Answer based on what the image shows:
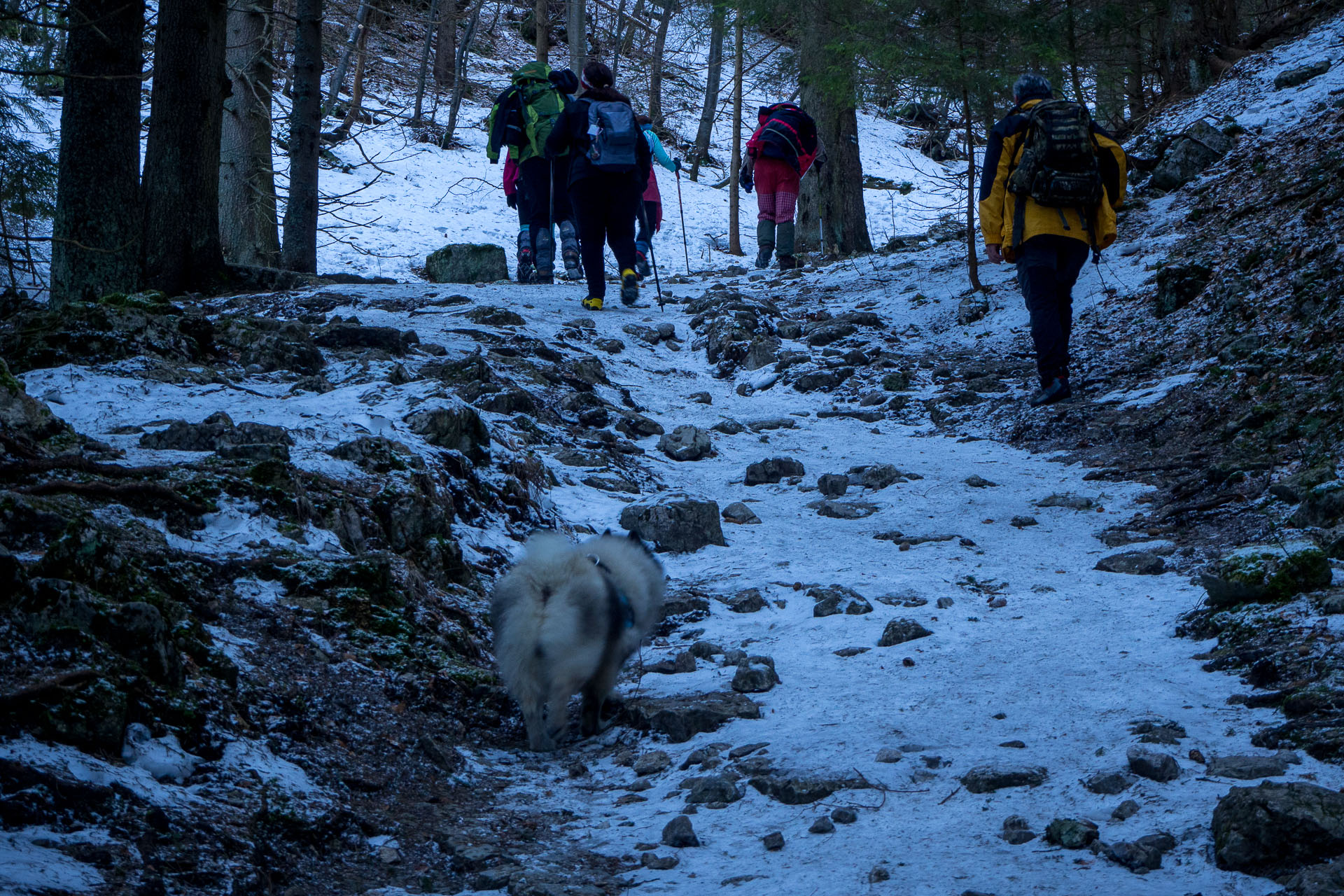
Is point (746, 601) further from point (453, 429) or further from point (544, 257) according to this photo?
point (544, 257)

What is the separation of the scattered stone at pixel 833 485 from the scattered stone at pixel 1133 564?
1.98m

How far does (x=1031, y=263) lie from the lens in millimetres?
7312

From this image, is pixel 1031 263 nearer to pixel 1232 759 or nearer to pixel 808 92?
pixel 1232 759

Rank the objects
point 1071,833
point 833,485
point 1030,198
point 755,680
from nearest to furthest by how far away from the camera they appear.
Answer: point 1071,833, point 755,680, point 833,485, point 1030,198

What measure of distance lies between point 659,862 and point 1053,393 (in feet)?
19.8

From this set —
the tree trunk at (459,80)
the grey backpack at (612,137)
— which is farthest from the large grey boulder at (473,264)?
the tree trunk at (459,80)

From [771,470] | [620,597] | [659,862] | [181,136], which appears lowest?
[659,862]

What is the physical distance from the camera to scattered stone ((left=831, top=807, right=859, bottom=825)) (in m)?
2.89

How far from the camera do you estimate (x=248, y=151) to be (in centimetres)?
1300

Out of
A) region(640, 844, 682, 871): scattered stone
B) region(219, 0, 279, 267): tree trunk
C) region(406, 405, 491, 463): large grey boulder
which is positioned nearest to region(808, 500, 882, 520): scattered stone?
region(406, 405, 491, 463): large grey boulder

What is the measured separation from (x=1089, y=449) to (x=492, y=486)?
166 inches

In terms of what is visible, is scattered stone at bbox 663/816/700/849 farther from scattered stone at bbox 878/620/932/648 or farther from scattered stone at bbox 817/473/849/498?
scattered stone at bbox 817/473/849/498

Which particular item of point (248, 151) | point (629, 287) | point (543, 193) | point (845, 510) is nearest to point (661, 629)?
point (845, 510)

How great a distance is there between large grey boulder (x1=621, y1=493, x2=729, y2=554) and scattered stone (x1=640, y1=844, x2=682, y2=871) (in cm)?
294
